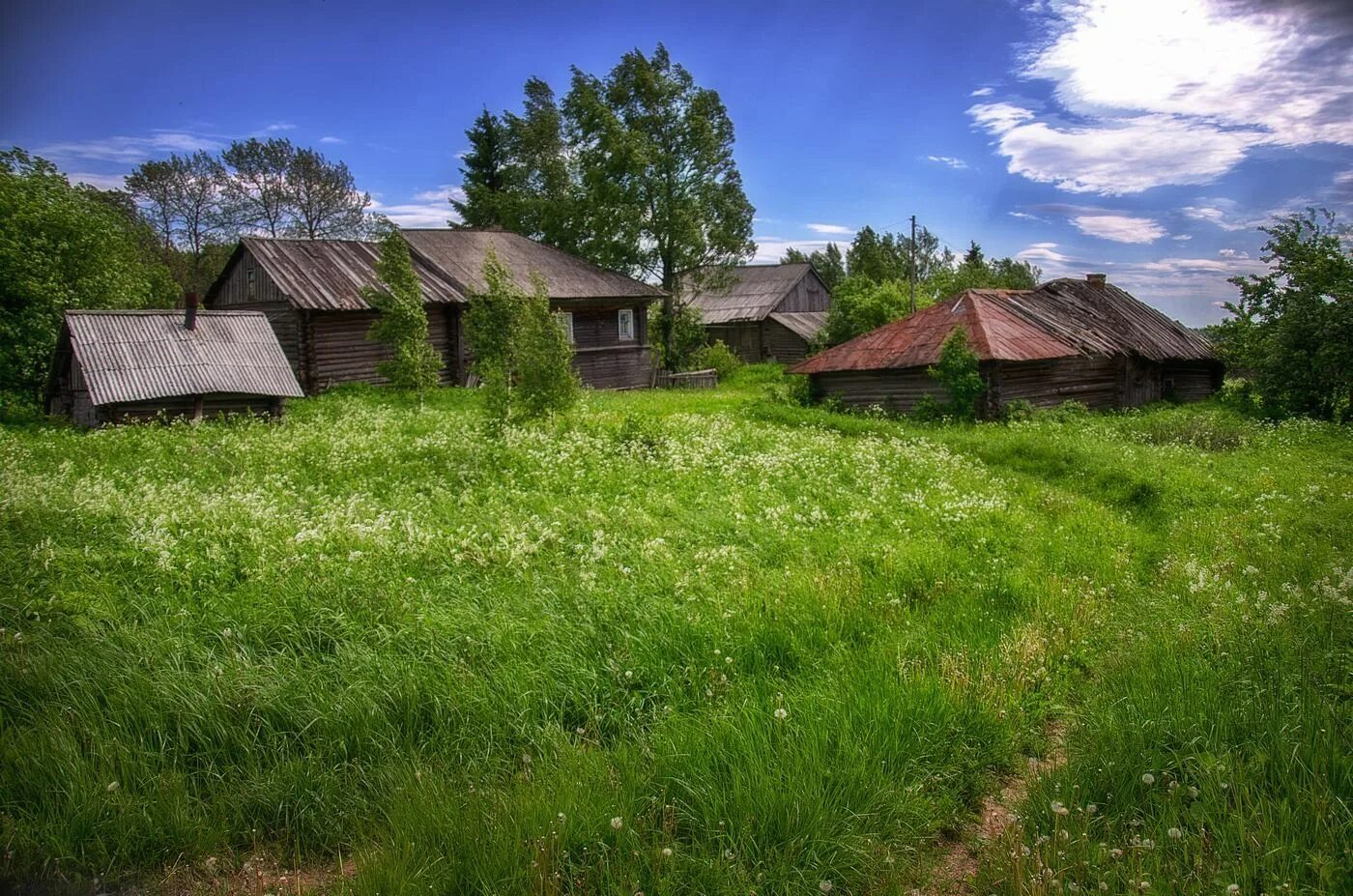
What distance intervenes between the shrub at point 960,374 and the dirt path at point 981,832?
1600cm

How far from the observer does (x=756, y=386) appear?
3066cm

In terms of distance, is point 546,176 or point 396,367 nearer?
point 396,367

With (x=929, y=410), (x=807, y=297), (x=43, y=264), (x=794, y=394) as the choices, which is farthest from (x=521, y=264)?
(x=807, y=297)

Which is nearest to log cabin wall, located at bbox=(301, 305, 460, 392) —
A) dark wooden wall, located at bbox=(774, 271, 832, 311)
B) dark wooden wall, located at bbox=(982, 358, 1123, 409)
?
dark wooden wall, located at bbox=(982, 358, 1123, 409)

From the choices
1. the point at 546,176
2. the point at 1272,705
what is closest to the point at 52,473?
the point at 1272,705

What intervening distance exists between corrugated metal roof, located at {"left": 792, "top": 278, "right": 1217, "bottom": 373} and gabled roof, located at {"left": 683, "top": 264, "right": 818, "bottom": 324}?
17.0m

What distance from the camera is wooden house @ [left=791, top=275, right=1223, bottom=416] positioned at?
2089 centimetres

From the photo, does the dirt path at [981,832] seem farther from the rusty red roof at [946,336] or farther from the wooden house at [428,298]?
the rusty red roof at [946,336]

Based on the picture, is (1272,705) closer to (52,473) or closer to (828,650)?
(828,650)

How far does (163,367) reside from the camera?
16.3 metres

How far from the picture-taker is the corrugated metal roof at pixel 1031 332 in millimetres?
21094

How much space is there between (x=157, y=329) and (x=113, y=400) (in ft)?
8.68

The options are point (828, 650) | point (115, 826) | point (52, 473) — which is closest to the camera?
point (115, 826)

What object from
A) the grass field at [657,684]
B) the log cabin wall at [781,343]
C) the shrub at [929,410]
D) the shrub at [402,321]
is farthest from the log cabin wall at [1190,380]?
the shrub at [402,321]
